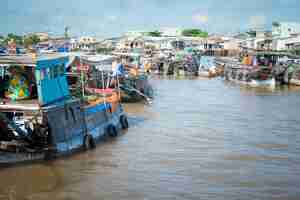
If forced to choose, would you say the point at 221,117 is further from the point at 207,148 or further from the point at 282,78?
the point at 282,78

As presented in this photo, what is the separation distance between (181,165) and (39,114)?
342 cm

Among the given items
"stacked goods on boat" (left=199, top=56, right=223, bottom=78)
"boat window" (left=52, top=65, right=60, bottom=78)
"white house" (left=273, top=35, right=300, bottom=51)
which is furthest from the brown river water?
"white house" (left=273, top=35, right=300, bottom=51)

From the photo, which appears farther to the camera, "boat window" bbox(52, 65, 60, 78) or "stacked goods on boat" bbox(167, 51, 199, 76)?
"stacked goods on boat" bbox(167, 51, 199, 76)

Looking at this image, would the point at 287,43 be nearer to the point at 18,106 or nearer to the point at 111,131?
the point at 111,131

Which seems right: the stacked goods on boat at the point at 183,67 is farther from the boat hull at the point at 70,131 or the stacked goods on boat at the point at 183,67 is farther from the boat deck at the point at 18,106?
the boat deck at the point at 18,106

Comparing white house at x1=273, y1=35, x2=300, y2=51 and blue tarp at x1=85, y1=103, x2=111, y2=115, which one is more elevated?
white house at x1=273, y1=35, x2=300, y2=51

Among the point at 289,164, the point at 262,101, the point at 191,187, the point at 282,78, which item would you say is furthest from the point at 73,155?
the point at 282,78

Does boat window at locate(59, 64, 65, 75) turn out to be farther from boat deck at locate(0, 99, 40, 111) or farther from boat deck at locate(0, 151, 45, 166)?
boat deck at locate(0, 151, 45, 166)

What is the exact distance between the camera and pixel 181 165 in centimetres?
1128

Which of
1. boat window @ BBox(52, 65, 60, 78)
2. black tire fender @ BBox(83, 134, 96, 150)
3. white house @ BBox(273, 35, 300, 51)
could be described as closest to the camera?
boat window @ BBox(52, 65, 60, 78)

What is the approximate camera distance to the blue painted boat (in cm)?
1009

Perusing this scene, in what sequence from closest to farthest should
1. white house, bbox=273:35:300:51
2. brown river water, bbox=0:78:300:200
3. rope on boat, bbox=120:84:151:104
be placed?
brown river water, bbox=0:78:300:200, rope on boat, bbox=120:84:151:104, white house, bbox=273:35:300:51

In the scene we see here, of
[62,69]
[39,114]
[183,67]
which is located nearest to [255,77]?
[183,67]

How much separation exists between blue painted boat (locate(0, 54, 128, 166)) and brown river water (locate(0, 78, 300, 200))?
342 mm
